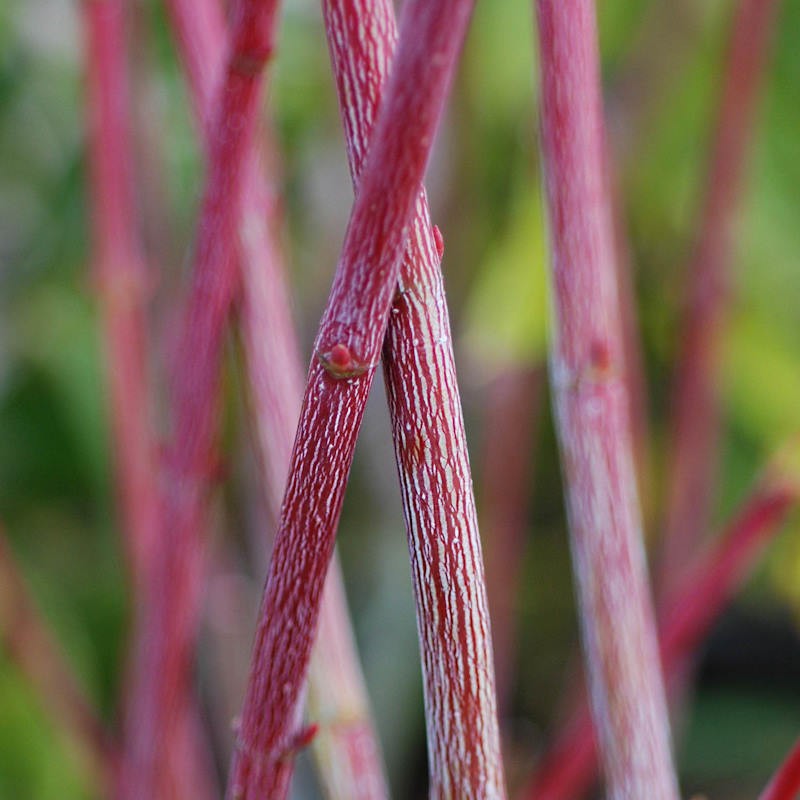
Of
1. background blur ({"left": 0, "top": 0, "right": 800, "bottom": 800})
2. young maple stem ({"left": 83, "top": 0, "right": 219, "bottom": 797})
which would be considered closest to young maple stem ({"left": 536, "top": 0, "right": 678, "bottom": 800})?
young maple stem ({"left": 83, "top": 0, "right": 219, "bottom": 797})

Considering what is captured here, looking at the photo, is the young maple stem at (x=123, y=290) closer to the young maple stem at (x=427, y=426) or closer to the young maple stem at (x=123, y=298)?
the young maple stem at (x=123, y=298)

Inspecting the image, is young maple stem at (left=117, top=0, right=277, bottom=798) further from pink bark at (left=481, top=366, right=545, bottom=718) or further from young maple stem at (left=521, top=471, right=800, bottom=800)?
pink bark at (left=481, top=366, right=545, bottom=718)

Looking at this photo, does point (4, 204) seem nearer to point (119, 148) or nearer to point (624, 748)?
point (119, 148)

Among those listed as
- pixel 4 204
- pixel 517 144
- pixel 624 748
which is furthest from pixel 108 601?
pixel 624 748

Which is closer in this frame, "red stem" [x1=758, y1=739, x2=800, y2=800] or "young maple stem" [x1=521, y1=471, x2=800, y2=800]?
"red stem" [x1=758, y1=739, x2=800, y2=800]

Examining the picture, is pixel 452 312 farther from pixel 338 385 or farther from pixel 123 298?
pixel 338 385

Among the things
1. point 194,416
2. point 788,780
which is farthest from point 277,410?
point 788,780
